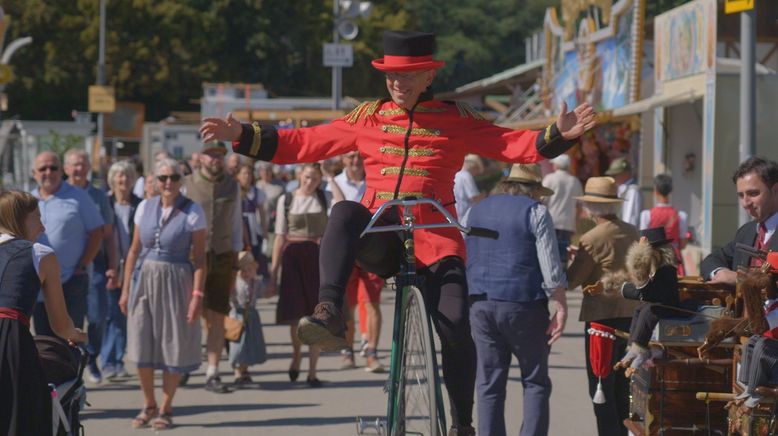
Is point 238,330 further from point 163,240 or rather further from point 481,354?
point 481,354

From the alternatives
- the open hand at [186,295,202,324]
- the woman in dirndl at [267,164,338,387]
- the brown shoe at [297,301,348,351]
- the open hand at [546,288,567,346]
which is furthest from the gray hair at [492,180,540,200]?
the woman in dirndl at [267,164,338,387]

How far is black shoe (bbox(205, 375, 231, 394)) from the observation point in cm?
1141

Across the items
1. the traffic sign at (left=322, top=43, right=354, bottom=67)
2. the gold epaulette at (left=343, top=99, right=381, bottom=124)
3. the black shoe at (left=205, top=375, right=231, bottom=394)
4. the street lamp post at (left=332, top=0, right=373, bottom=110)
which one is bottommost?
the black shoe at (left=205, top=375, right=231, bottom=394)

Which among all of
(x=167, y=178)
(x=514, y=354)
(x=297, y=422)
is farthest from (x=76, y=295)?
(x=514, y=354)

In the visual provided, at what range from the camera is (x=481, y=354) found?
789 centimetres

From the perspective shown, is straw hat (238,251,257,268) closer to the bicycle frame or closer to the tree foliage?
the bicycle frame

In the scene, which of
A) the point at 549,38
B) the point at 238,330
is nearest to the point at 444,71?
the point at 549,38

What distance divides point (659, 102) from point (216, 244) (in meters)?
10.9

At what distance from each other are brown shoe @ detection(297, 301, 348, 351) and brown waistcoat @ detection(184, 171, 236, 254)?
17.5 feet

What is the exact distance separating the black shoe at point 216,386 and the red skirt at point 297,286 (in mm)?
756

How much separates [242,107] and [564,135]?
33.9 m

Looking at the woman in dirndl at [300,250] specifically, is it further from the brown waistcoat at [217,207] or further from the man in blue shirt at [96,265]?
the man in blue shirt at [96,265]

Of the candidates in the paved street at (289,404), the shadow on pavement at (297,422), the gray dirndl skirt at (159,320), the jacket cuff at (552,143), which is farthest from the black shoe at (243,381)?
the jacket cuff at (552,143)

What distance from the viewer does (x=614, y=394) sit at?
8.20m
